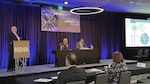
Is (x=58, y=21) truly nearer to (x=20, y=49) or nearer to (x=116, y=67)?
(x=20, y=49)

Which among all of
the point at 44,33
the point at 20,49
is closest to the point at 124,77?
the point at 20,49

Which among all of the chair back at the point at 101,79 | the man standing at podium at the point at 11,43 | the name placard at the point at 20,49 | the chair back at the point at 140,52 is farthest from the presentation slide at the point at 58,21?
the chair back at the point at 101,79

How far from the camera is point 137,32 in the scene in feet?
37.9

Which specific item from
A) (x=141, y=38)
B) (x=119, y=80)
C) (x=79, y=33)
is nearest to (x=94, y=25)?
(x=79, y=33)

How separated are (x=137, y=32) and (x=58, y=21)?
15.4 ft

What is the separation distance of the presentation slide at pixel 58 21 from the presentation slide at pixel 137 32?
2975 mm

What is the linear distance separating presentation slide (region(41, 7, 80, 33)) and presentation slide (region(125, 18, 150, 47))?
2.97m

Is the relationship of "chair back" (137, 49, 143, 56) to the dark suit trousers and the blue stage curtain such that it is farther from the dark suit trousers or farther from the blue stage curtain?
the dark suit trousers

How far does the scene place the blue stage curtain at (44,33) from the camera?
802 centimetres

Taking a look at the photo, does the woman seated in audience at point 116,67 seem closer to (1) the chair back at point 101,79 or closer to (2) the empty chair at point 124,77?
(2) the empty chair at point 124,77

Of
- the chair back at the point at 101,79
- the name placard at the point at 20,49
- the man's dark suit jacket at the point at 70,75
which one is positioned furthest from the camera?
the name placard at the point at 20,49

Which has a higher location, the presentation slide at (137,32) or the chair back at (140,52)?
the presentation slide at (137,32)

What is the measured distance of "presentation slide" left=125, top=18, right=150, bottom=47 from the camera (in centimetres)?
1130

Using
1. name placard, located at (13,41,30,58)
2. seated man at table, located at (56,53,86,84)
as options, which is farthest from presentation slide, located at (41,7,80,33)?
seated man at table, located at (56,53,86,84)
